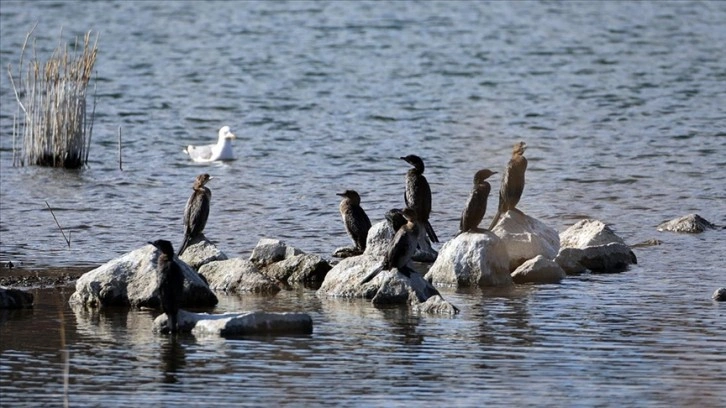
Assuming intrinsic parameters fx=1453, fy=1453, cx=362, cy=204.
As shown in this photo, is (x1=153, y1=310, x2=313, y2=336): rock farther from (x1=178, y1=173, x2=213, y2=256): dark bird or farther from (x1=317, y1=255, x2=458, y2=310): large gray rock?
(x1=178, y1=173, x2=213, y2=256): dark bird

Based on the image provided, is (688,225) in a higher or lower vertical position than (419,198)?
lower

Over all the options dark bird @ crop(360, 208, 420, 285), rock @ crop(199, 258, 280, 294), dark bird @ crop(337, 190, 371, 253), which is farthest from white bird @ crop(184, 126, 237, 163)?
dark bird @ crop(360, 208, 420, 285)

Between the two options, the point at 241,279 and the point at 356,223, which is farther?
the point at 356,223

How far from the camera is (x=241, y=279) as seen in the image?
11.9 metres

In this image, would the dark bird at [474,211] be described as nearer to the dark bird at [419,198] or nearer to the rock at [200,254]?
the dark bird at [419,198]

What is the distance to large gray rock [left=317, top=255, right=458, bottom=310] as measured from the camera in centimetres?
1117

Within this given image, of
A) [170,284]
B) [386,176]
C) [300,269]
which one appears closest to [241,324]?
[170,284]

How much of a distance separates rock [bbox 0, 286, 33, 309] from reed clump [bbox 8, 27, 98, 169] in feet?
26.5

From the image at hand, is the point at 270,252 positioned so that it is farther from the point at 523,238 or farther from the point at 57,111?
the point at 57,111

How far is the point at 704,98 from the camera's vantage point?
87.3 ft

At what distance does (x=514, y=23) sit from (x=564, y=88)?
11235 millimetres

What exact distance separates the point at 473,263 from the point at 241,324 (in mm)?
2889

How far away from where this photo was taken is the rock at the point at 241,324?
9820 millimetres

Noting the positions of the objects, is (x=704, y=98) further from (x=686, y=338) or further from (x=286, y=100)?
(x=686, y=338)
